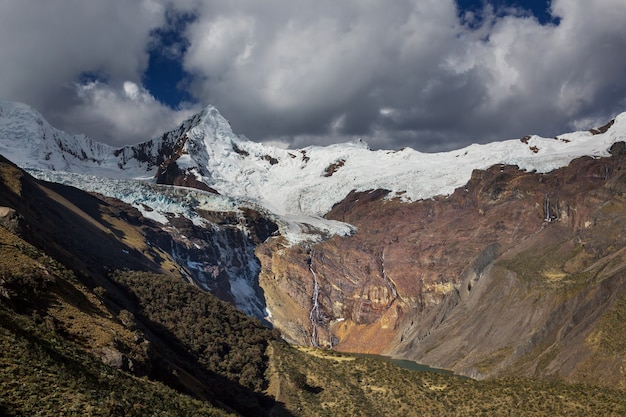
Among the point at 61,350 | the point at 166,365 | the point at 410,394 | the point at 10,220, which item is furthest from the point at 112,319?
the point at 410,394

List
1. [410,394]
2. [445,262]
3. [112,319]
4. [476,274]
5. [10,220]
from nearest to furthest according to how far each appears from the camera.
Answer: [112,319], [10,220], [410,394], [476,274], [445,262]

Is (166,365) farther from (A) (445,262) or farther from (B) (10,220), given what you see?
(A) (445,262)

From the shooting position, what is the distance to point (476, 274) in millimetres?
144000

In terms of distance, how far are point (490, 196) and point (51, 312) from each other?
154 meters

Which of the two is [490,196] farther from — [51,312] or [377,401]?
[51,312]

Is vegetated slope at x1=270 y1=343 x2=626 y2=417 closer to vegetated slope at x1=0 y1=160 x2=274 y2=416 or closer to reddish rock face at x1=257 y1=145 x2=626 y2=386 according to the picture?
vegetated slope at x1=0 y1=160 x2=274 y2=416

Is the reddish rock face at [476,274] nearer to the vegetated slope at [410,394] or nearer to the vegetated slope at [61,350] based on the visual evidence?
the vegetated slope at [410,394]

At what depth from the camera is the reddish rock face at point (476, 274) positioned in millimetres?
103312

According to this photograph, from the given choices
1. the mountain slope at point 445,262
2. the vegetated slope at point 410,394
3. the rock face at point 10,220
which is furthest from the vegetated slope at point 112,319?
the mountain slope at point 445,262

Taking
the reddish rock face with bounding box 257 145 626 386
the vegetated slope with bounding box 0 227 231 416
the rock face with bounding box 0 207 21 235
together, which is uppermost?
the reddish rock face with bounding box 257 145 626 386

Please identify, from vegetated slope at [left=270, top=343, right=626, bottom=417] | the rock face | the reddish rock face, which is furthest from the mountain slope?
the rock face

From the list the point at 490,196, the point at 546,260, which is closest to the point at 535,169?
the point at 490,196

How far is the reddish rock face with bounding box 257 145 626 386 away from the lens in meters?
103

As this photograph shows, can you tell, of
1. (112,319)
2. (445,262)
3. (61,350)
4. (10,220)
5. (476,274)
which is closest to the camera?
(61,350)
